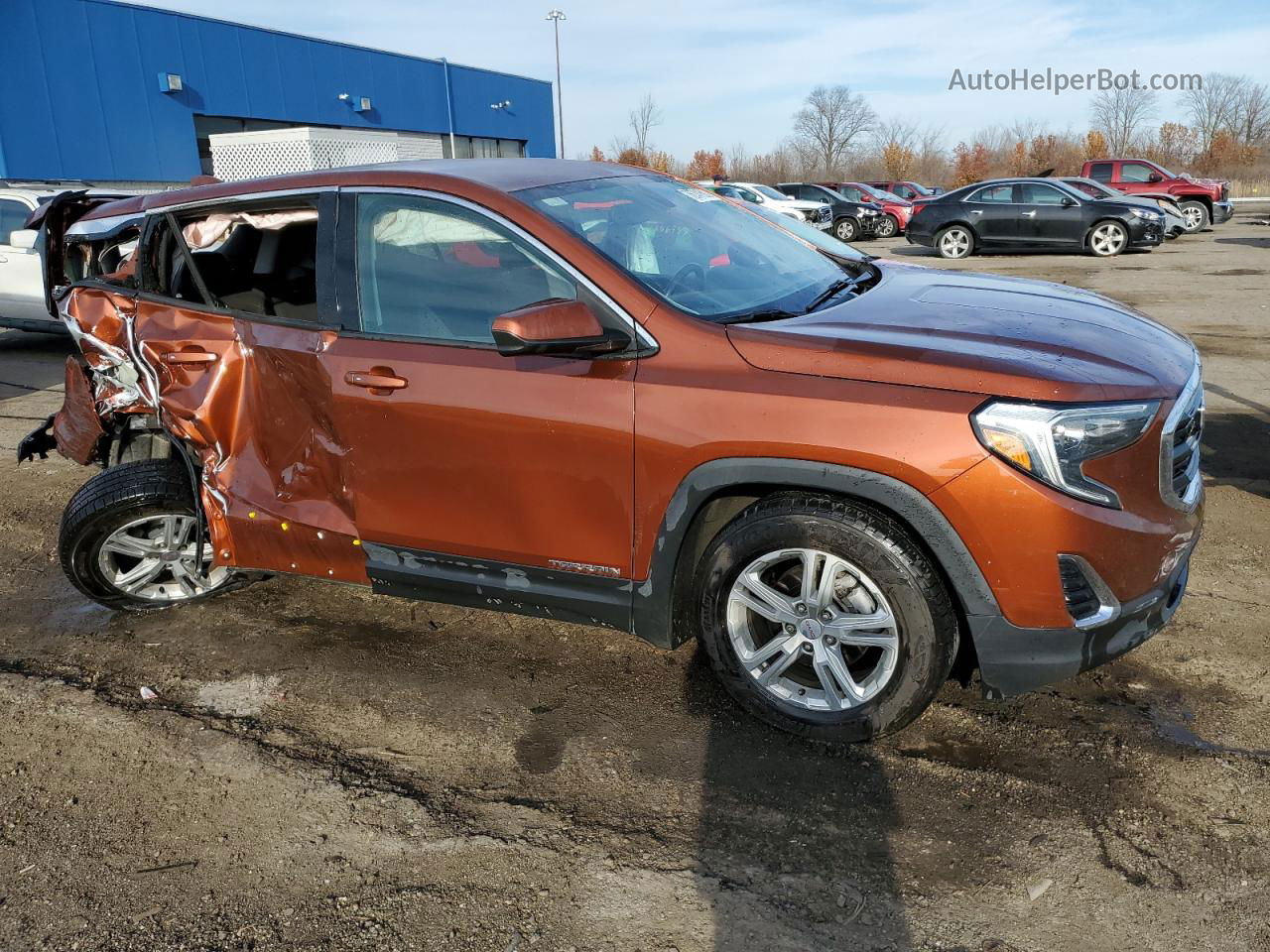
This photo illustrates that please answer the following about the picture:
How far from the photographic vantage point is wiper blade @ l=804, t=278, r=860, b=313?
11.3 ft

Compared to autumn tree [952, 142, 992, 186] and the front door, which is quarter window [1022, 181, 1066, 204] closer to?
the front door

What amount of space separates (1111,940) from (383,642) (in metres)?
2.77

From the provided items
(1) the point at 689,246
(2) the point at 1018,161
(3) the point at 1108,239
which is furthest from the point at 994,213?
(2) the point at 1018,161

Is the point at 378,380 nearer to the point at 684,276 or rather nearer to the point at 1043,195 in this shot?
the point at 684,276

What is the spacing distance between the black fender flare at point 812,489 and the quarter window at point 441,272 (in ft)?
2.54

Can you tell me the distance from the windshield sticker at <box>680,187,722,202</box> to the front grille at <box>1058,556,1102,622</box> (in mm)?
2196

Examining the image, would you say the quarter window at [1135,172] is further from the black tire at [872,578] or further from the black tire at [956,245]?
the black tire at [872,578]

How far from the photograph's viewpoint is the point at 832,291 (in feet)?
12.1

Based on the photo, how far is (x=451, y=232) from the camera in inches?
131

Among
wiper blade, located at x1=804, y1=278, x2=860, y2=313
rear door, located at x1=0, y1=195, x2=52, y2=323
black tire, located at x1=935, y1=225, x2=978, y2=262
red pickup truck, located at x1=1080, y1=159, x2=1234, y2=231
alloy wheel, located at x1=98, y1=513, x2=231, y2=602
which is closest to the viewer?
wiper blade, located at x1=804, y1=278, x2=860, y2=313

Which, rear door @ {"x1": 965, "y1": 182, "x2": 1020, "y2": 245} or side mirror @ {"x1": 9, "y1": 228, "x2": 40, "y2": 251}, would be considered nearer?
side mirror @ {"x1": 9, "y1": 228, "x2": 40, "y2": 251}

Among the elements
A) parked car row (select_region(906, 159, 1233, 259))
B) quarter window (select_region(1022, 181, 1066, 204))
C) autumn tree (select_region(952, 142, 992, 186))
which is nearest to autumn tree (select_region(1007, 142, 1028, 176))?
autumn tree (select_region(952, 142, 992, 186))

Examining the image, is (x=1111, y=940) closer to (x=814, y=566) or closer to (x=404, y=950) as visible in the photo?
(x=814, y=566)

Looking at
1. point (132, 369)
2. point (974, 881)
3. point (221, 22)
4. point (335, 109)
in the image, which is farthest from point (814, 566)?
point (335, 109)
